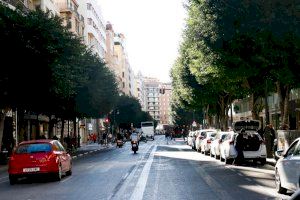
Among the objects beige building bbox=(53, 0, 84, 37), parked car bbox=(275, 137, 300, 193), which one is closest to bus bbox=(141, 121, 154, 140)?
beige building bbox=(53, 0, 84, 37)

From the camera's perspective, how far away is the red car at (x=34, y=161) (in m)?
18.4

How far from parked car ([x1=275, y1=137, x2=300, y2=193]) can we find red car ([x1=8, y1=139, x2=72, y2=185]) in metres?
8.09

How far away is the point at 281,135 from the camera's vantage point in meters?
25.3

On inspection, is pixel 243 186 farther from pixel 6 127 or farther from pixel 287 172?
pixel 6 127

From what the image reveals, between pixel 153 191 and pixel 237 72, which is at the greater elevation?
pixel 237 72

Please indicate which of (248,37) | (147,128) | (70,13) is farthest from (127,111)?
(248,37)

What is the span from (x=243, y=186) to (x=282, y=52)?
402 inches

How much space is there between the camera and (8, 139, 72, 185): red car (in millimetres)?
18375

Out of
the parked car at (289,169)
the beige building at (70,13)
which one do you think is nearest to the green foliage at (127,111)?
the beige building at (70,13)

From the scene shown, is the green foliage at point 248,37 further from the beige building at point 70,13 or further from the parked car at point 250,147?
the beige building at point 70,13

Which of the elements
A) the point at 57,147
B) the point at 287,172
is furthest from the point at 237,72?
the point at 287,172

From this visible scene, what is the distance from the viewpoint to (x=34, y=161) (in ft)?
60.4

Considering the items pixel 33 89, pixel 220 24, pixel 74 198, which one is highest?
pixel 220 24

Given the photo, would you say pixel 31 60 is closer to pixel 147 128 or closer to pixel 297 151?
pixel 297 151
